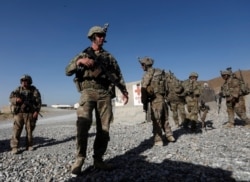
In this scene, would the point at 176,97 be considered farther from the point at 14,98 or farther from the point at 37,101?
the point at 14,98

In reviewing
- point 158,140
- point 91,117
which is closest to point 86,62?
point 91,117

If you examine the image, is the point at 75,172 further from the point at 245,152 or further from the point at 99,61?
the point at 245,152

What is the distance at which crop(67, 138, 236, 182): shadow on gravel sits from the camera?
5.49 m

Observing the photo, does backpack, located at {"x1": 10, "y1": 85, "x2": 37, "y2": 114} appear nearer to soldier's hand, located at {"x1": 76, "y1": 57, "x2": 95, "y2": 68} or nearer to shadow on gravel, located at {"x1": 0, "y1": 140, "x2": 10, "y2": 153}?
shadow on gravel, located at {"x1": 0, "y1": 140, "x2": 10, "y2": 153}

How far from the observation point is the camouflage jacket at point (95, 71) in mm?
6246

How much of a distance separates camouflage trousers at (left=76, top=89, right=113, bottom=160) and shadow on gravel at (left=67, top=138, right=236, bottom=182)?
47 centimetres

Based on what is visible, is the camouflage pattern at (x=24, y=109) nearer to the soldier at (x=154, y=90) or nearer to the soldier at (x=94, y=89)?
the soldier at (x=154, y=90)

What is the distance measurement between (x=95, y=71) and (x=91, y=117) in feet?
2.97

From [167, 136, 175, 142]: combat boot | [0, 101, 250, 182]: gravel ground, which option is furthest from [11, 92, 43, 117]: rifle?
[167, 136, 175, 142]: combat boot

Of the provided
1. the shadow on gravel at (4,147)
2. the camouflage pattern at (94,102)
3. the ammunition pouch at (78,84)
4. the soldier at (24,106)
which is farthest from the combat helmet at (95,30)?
the shadow on gravel at (4,147)

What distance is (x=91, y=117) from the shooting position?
20.4 ft

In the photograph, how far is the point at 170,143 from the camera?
980 centimetres

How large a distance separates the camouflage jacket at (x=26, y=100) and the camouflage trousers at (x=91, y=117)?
5.01m

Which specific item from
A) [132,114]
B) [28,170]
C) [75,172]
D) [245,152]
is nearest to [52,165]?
[28,170]
